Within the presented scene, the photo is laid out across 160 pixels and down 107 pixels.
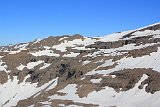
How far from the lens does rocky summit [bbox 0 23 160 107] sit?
6369 cm

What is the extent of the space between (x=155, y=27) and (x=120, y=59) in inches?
1690

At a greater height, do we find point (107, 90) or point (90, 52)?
point (90, 52)

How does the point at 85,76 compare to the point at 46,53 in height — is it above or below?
below

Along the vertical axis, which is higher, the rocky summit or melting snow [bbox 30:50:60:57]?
melting snow [bbox 30:50:60:57]

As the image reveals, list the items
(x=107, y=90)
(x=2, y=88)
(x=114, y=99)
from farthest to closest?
(x=2, y=88) < (x=107, y=90) < (x=114, y=99)

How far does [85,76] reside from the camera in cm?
7888

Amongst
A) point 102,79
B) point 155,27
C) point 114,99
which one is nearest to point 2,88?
point 102,79

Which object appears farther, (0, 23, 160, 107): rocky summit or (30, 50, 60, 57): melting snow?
(30, 50, 60, 57): melting snow

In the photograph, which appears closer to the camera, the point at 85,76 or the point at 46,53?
the point at 85,76

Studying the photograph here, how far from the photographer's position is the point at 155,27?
4847 inches

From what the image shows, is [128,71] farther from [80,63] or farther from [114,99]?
[80,63]

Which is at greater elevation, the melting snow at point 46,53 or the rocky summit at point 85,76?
the melting snow at point 46,53

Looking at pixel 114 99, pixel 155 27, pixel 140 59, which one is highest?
pixel 155 27

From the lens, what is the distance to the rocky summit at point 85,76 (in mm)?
63688
